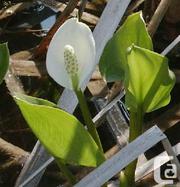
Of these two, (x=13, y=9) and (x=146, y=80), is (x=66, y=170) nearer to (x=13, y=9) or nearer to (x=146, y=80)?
(x=146, y=80)

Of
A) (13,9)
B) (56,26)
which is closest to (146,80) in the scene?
(56,26)

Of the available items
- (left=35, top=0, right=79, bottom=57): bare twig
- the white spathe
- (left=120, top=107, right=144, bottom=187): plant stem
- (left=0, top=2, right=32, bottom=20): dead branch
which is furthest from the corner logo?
(left=0, top=2, right=32, bottom=20): dead branch

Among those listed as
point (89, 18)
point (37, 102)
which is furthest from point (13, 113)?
point (37, 102)

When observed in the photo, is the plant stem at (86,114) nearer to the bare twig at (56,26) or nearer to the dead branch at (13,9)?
the bare twig at (56,26)

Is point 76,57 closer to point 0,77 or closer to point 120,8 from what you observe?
point 0,77

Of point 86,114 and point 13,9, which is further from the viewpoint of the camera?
point 13,9

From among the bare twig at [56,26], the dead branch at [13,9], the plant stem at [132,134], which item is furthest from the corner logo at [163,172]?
the dead branch at [13,9]
